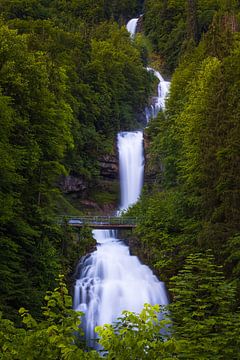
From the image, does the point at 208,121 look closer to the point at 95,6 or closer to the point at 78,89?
the point at 78,89

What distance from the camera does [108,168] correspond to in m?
41.8

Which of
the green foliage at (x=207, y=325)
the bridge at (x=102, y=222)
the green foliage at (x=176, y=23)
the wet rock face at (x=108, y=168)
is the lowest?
the green foliage at (x=207, y=325)

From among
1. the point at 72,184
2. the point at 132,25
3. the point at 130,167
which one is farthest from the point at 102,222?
the point at 132,25

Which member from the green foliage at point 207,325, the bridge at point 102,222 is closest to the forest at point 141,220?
the green foliage at point 207,325

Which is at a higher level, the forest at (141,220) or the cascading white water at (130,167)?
the cascading white water at (130,167)

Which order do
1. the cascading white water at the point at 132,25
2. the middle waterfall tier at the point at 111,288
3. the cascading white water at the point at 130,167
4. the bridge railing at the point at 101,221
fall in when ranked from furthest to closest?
the cascading white water at the point at 132,25, the cascading white water at the point at 130,167, the bridge railing at the point at 101,221, the middle waterfall tier at the point at 111,288

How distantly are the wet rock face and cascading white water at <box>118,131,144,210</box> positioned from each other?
459 millimetres

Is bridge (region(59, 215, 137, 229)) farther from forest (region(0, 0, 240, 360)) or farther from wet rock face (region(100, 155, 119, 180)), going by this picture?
wet rock face (region(100, 155, 119, 180))

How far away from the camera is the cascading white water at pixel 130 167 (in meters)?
40.5

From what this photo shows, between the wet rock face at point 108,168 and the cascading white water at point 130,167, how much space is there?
18.1 inches

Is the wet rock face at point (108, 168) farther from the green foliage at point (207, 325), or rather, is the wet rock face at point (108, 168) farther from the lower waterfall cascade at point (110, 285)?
the green foliage at point (207, 325)

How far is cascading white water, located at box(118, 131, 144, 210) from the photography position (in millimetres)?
40500

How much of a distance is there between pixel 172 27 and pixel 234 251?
6701 centimetres

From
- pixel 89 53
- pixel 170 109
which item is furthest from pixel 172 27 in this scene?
pixel 170 109
